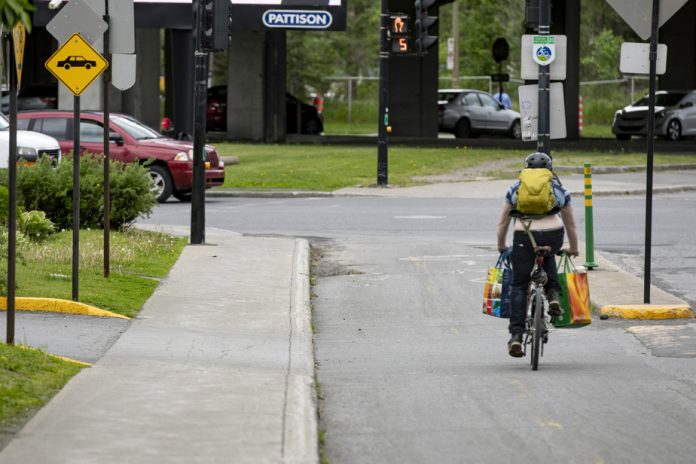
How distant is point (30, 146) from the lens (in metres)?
23.7

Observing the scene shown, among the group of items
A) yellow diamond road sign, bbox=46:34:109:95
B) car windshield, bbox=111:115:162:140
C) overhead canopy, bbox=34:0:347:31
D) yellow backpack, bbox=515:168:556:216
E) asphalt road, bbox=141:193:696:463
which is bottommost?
asphalt road, bbox=141:193:696:463

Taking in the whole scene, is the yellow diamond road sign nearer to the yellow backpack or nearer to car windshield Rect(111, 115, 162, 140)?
the yellow backpack

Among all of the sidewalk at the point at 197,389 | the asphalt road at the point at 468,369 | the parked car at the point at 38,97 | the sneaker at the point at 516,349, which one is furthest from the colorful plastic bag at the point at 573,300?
the parked car at the point at 38,97

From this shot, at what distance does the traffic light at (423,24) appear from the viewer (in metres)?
27.5

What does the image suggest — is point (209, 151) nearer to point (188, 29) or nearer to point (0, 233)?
point (188, 29)

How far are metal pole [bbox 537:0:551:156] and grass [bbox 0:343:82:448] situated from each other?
724cm

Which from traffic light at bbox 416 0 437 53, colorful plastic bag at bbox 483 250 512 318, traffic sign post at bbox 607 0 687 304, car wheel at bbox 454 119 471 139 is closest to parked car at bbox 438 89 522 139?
car wheel at bbox 454 119 471 139

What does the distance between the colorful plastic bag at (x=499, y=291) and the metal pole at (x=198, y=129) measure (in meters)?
7.83

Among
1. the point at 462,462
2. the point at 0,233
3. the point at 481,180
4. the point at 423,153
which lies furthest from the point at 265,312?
the point at 423,153

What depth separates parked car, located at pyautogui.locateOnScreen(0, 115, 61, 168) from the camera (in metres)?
23.1

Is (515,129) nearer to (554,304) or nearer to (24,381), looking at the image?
(554,304)

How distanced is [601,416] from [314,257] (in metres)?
9.76

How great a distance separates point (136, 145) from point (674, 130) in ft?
72.6

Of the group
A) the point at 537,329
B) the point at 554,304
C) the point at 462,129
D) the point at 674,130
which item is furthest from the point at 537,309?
the point at 462,129
